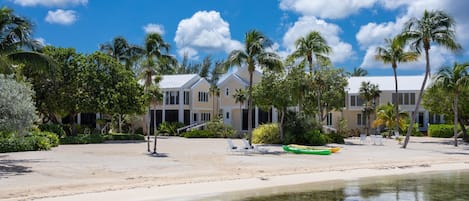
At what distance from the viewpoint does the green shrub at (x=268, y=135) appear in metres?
37.4

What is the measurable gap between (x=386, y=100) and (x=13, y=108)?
46765 millimetres

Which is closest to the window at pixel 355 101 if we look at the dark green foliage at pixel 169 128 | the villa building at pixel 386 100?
the villa building at pixel 386 100

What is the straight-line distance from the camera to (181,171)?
2072 cm

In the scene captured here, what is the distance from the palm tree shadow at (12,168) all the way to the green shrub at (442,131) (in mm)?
40669

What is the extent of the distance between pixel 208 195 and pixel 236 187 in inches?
70.9

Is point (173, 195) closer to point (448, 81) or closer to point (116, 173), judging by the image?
point (116, 173)

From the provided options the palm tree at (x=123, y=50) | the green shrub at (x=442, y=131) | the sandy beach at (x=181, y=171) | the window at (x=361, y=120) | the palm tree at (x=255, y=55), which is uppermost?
the palm tree at (x=123, y=50)

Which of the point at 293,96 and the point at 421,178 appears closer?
the point at 421,178

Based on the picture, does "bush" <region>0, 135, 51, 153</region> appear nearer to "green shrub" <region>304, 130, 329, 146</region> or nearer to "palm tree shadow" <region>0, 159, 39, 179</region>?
"palm tree shadow" <region>0, 159, 39, 179</region>

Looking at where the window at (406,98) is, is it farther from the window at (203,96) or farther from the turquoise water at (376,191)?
the turquoise water at (376,191)

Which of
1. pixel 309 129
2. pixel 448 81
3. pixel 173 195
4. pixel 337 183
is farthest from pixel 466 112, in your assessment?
pixel 173 195

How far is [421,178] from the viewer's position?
21.9 m

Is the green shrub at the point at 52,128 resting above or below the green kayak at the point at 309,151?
above

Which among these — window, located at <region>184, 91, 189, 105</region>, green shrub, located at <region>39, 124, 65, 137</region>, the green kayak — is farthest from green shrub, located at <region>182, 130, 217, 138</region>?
the green kayak
